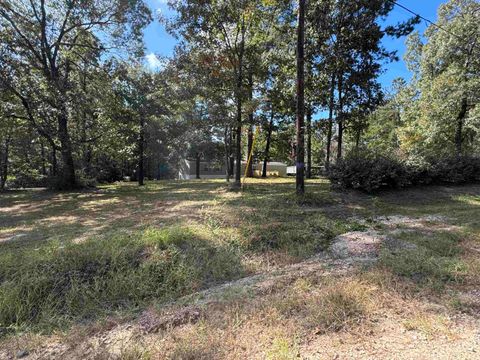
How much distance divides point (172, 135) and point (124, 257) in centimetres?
2044

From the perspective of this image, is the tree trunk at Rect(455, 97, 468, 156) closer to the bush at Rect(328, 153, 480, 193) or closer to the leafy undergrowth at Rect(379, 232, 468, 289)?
the bush at Rect(328, 153, 480, 193)

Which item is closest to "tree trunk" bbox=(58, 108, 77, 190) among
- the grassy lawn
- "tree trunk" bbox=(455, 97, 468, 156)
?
the grassy lawn

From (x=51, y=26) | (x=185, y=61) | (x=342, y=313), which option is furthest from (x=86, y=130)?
(x=342, y=313)

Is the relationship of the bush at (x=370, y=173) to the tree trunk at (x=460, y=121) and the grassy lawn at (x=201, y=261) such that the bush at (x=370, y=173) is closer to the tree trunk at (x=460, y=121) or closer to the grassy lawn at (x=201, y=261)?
the grassy lawn at (x=201, y=261)

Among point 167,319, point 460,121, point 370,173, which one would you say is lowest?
point 167,319

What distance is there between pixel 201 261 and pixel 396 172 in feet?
24.3

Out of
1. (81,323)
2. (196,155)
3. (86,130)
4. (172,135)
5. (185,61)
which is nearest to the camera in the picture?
(81,323)

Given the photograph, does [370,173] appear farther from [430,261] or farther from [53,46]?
[53,46]

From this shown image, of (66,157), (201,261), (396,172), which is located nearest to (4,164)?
(66,157)

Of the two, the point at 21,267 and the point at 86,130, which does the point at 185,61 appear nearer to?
the point at 86,130

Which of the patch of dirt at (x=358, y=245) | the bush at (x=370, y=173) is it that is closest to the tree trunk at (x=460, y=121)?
the bush at (x=370, y=173)

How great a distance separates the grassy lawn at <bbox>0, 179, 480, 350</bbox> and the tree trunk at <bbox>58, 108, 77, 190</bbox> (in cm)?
711

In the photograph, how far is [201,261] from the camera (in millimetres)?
3727

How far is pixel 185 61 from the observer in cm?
1109
